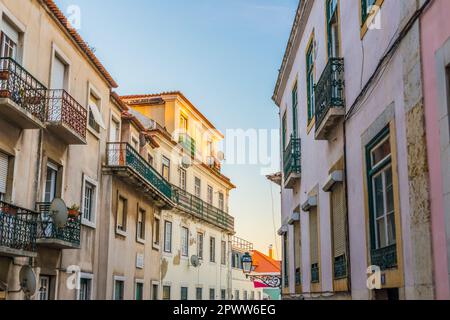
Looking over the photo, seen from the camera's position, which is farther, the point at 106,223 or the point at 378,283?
the point at 106,223

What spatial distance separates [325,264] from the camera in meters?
11.9

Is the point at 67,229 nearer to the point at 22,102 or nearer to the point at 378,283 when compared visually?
the point at 22,102

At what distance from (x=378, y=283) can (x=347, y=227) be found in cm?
192

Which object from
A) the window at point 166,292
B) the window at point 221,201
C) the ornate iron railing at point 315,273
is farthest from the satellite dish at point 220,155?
the ornate iron railing at point 315,273

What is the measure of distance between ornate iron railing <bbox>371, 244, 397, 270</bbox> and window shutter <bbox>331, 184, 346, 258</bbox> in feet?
6.30

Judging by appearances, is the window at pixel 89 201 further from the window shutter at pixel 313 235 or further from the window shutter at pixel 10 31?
the window shutter at pixel 313 235

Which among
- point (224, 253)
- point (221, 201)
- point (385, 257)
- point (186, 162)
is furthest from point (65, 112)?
point (221, 201)

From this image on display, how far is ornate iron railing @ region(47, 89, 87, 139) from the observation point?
1495 cm

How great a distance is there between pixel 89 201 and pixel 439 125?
14821 mm

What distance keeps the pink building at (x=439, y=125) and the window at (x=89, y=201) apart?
13960mm

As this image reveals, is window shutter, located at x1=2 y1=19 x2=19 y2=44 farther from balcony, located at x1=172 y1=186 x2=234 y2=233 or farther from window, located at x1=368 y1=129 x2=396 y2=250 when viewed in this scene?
balcony, located at x1=172 y1=186 x2=234 y2=233

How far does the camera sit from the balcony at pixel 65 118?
1487cm

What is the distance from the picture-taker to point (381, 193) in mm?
8266
